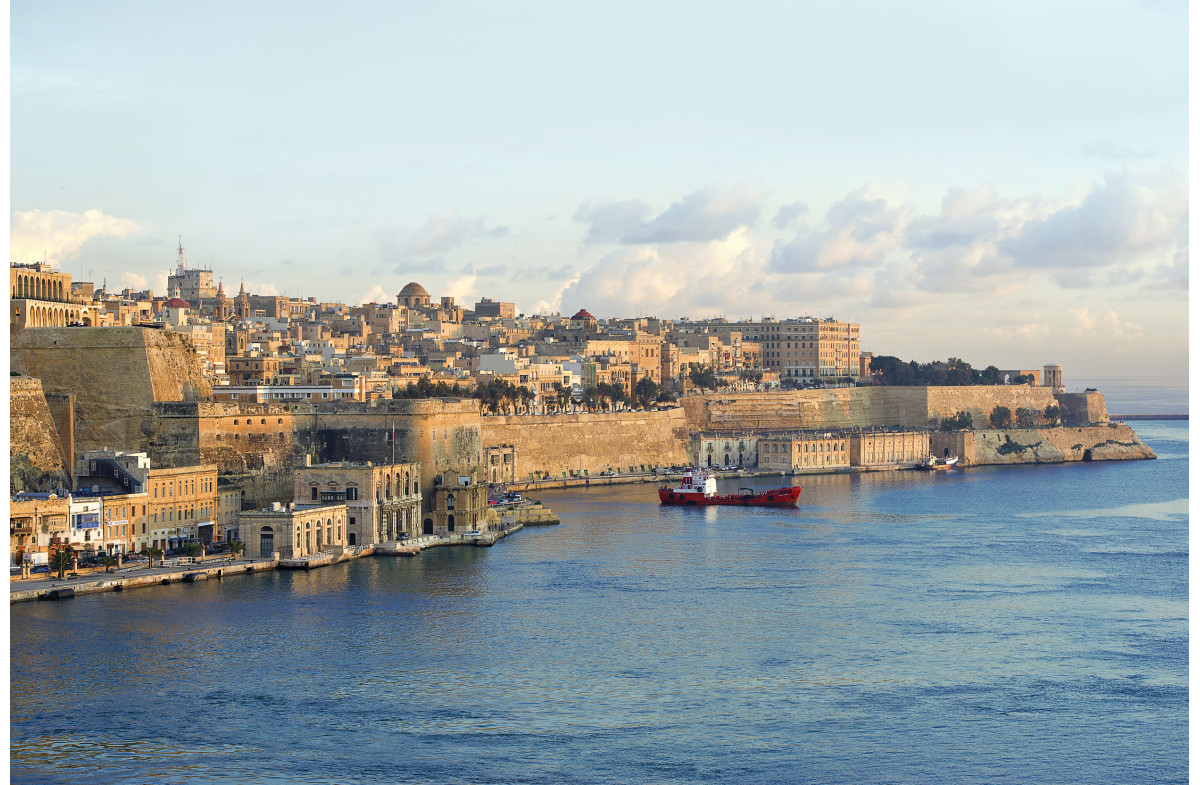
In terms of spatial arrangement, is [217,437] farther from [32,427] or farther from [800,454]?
[800,454]

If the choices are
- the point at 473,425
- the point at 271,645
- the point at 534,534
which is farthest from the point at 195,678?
the point at 473,425

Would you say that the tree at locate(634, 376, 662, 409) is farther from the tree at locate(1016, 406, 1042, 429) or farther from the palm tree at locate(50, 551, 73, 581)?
the palm tree at locate(50, 551, 73, 581)

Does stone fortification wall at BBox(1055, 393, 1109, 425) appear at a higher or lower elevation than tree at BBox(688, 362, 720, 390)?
lower

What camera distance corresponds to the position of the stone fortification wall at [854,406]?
56.2m

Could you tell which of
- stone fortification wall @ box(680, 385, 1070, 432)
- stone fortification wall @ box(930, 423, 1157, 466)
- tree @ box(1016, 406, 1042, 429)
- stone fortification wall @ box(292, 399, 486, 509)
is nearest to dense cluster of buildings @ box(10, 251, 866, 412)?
stone fortification wall @ box(680, 385, 1070, 432)

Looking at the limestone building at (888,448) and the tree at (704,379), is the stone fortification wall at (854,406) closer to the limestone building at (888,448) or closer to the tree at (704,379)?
the limestone building at (888,448)

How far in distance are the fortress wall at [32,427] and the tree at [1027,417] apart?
49.2 metres

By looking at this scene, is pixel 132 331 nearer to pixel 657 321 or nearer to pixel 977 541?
pixel 977 541

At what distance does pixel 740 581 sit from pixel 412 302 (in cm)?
5221

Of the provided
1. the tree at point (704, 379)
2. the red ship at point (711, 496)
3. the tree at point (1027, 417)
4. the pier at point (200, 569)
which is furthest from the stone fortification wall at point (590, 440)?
the tree at point (1027, 417)

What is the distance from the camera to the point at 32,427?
24234 mm

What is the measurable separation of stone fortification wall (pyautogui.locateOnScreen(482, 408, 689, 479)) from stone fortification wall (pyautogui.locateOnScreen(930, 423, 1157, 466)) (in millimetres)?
10659

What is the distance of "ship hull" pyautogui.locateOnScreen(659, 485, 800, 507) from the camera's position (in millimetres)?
37344

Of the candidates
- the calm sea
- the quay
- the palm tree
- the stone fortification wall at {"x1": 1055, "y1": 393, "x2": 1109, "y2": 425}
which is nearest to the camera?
the calm sea
